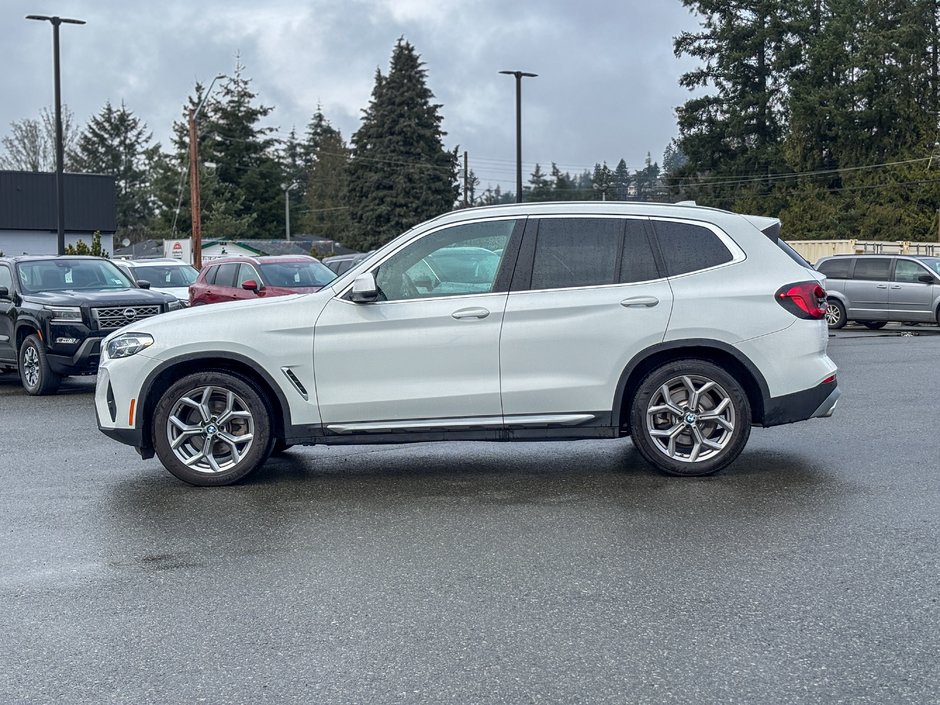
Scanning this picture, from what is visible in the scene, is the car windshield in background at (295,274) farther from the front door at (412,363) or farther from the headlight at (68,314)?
the front door at (412,363)

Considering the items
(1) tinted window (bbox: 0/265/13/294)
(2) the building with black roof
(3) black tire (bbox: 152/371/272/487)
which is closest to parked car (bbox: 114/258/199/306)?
(1) tinted window (bbox: 0/265/13/294)

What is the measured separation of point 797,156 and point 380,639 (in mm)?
65489

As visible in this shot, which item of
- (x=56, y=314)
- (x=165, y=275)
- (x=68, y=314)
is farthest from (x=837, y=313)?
(x=56, y=314)

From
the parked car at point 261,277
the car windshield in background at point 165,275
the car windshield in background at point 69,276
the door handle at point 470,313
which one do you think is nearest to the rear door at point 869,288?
the parked car at point 261,277

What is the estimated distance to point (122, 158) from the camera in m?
110

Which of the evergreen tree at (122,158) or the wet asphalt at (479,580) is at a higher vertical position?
the evergreen tree at (122,158)

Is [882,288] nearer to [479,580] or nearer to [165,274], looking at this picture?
[165,274]

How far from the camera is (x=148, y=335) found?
8.27 meters

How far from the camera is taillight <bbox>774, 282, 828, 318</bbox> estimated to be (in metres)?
8.16

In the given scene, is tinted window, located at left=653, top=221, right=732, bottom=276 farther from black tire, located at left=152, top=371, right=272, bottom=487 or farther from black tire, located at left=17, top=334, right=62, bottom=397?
black tire, located at left=17, top=334, right=62, bottom=397

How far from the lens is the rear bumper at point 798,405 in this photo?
8.12m

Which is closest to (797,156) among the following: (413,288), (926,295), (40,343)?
(926,295)

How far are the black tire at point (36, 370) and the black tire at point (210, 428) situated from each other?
7.21m

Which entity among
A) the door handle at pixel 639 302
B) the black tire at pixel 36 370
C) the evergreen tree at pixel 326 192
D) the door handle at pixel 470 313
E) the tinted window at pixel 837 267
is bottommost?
the black tire at pixel 36 370
